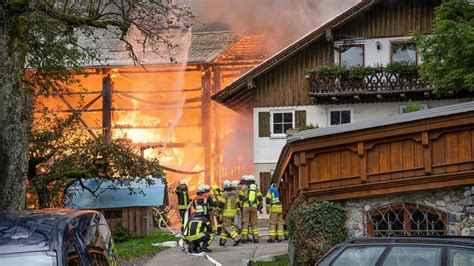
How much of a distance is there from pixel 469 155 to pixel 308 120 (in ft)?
65.9

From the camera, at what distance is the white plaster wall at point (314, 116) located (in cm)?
3206

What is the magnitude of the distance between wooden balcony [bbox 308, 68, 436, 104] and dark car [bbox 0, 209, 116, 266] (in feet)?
78.8

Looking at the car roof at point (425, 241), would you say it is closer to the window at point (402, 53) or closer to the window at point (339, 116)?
the window at point (339, 116)

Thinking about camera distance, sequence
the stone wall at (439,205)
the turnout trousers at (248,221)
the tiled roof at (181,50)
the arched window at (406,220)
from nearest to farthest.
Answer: the stone wall at (439,205)
the arched window at (406,220)
the turnout trousers at (248,221)
the tiled roof at (181,50)

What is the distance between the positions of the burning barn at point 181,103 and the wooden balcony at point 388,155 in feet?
83.2

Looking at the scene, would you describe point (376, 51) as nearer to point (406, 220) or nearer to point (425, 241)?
point (406, 220)

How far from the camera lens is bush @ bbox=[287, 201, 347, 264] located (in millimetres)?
13656

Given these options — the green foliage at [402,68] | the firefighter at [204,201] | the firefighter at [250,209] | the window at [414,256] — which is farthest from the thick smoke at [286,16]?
the window at [414,256]

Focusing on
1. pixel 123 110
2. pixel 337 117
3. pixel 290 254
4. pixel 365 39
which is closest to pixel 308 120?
pixel 337 117

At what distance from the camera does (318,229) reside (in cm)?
1373

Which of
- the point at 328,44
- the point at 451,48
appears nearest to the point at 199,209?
the point at 451,48

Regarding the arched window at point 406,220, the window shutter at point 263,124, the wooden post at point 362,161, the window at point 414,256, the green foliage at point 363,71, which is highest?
the green foliage at point 363,71

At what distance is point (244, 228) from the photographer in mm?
22562

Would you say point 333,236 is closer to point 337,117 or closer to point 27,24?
point 27,24
